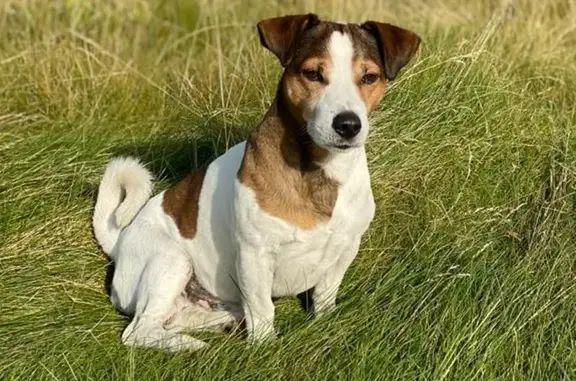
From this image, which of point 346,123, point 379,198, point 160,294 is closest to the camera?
point 346,123

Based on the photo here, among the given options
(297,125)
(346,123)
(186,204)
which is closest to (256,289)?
(186,204)

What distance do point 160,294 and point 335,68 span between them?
3.85ft

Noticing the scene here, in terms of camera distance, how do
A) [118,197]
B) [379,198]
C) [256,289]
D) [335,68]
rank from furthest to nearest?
[379,198] < [118,197] < [256,289] < [335,68]

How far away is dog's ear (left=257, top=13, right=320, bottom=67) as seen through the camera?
11.9 feet

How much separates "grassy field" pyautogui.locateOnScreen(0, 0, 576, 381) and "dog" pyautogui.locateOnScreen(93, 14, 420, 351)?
17 centimetres

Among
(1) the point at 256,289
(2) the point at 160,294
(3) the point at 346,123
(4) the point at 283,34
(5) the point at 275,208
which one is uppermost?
(4) the point at 283,34

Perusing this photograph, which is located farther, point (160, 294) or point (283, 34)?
point (160, 294)

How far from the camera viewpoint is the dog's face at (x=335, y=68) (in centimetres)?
343

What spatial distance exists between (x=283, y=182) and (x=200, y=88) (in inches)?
84.9

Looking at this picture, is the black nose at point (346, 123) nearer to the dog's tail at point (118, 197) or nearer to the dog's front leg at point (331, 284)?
the dog's front leg at point (331, 284)

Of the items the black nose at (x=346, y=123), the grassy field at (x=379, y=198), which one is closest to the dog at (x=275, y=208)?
the black nose at (x=346, y=123)

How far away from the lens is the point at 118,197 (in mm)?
4438

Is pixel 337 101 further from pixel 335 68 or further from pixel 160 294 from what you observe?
pixel 160 294

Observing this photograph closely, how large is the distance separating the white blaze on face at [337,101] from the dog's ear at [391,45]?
17 cm
